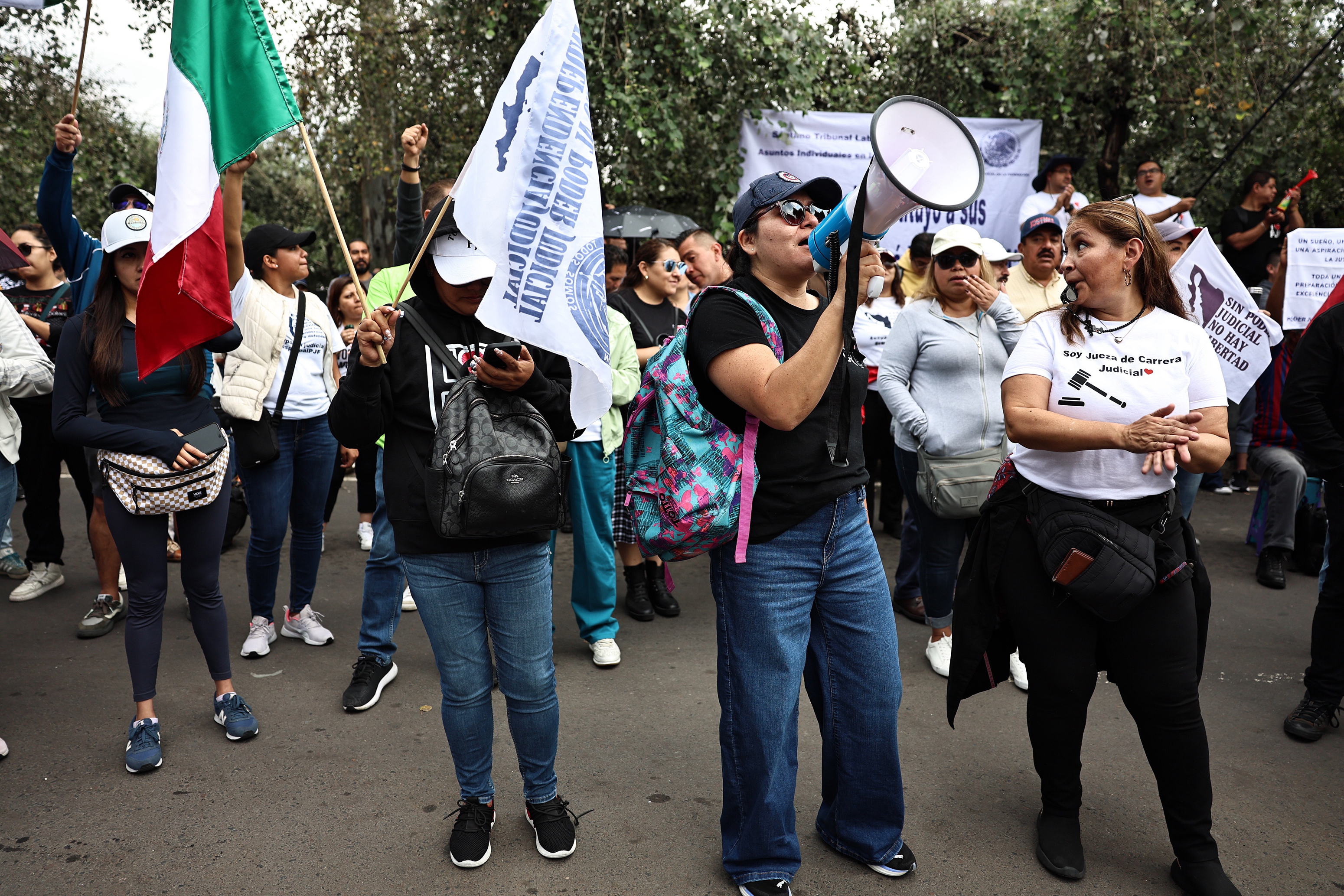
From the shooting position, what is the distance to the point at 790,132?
8.89 metres

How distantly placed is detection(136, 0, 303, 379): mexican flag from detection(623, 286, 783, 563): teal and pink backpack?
1.38 metres

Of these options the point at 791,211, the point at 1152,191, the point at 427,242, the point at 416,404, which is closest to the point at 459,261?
the point at 427,242

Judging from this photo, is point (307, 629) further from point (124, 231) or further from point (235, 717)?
point (124, 231)

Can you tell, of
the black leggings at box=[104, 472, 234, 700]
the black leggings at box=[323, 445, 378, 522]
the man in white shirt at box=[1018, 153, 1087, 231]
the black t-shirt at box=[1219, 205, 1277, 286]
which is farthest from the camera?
the black t-shirt at box=[1219, 205, 1277, 286]

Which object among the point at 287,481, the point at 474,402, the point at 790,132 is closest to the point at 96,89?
the point at 790,132

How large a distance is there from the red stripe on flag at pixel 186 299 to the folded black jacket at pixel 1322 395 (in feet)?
13.1

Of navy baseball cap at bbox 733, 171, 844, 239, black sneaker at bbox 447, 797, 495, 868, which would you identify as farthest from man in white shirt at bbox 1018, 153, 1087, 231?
black sneaker at bbox 447, 797, 495, 868

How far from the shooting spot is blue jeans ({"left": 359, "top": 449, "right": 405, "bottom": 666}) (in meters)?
4.20

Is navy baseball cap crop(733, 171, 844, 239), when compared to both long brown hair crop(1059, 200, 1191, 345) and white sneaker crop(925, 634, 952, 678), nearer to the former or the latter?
long brown hair crop(1059, 200, 1191, 345)

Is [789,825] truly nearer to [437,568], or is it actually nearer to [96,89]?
[437,568]

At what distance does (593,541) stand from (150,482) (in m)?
1.98

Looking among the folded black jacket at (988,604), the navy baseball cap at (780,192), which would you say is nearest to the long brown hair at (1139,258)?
the folded black jacket at (988,604)

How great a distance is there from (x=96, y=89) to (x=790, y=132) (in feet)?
26.9

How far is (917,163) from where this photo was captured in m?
2.14
